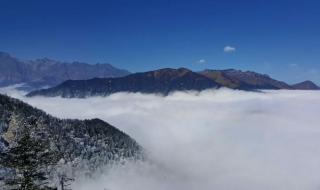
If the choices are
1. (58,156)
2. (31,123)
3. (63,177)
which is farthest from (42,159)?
(63,177)

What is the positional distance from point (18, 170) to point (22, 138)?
2.50 meters

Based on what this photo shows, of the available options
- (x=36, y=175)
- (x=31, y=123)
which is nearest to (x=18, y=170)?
(x=36, y=175)

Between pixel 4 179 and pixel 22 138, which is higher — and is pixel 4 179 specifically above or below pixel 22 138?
below

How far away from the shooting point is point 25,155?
102 feet

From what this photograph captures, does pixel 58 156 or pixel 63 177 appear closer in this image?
pixel 58 156

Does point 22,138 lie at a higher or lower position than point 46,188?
higher

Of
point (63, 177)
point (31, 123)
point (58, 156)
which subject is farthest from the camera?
A: point (63, 177)

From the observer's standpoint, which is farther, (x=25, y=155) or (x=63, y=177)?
(x=63, y=177)

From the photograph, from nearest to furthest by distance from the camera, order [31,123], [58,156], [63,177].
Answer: [31,123]
[58,156]
[63,177]

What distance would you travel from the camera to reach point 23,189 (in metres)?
31.8

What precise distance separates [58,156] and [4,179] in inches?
142

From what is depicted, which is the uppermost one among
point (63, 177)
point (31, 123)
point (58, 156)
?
point (31, 123)

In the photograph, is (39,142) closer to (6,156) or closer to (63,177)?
(6,156)

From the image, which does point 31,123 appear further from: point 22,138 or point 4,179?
point 4,179
